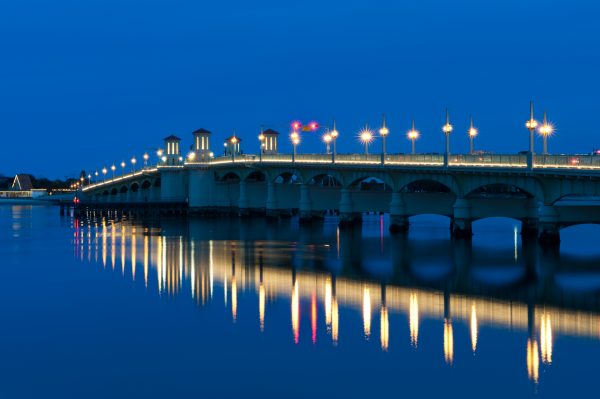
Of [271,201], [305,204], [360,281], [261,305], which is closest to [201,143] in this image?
[271,201]

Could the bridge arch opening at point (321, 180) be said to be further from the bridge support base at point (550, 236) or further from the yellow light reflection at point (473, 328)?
the yellow light reflection at point (473, 328)

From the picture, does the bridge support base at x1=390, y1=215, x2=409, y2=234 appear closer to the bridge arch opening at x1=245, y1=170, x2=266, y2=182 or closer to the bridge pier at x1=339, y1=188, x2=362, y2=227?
the bridge pier at x1=339, y1=188, x2=362, y2=227

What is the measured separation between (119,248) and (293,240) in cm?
1330

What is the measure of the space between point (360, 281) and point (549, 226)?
19870mm

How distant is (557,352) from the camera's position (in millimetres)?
25031

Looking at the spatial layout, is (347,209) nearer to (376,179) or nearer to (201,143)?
(376,179)

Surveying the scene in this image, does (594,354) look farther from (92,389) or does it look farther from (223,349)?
(92,389)

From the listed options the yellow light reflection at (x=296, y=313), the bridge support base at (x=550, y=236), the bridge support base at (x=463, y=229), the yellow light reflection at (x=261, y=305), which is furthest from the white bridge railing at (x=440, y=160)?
the yellow light reflection at (x=261, y=305)

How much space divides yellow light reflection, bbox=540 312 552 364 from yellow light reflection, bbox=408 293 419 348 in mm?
3687

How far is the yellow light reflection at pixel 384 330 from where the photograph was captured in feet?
85.9

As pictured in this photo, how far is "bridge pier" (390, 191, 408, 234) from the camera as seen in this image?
2790 inches

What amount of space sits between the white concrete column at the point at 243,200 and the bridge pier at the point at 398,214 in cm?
3150

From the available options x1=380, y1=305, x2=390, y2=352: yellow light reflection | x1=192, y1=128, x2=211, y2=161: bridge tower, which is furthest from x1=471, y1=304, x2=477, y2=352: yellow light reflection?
x1=192, y1=128, x2=211, y2=161: bridge tower

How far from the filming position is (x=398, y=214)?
7144cm
